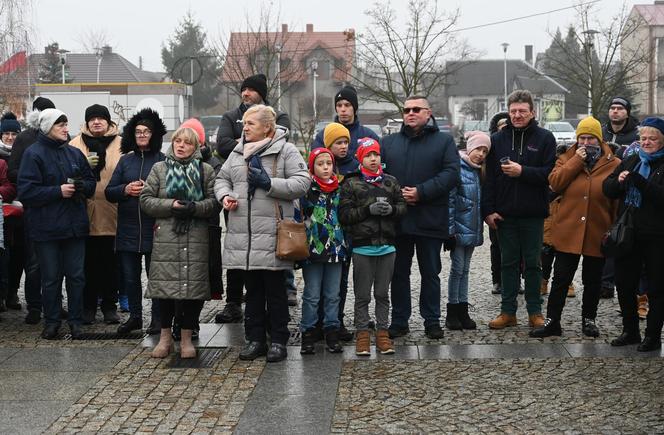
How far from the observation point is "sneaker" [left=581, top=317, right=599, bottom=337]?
839cm

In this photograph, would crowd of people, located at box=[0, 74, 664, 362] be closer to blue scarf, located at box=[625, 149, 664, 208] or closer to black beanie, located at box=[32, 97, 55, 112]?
blue scarf, located at box=[625, 149, 664, 208]

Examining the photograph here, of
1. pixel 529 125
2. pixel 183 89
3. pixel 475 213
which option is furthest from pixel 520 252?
pixel 183 89

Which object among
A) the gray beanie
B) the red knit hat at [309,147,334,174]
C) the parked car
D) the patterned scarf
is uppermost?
the parked car

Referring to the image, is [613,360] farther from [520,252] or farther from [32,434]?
[32,434]

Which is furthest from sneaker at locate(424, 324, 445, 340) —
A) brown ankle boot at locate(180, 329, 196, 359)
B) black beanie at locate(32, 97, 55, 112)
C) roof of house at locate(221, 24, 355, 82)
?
roof of house at locate(221, 24, 355, 82)

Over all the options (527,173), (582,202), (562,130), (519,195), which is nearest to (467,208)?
(519,195)

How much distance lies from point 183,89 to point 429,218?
2601cm

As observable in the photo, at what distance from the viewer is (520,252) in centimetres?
880

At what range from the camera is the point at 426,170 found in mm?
8281

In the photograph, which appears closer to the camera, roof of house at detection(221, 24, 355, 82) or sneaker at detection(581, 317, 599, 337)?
sneaker at detection(581, 317, 599, 337)

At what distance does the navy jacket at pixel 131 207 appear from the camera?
27.7 ft

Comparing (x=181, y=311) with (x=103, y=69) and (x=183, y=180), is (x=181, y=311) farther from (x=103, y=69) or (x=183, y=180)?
(x=103, y=69)

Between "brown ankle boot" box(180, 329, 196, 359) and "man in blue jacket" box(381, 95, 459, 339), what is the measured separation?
1808 millimetres

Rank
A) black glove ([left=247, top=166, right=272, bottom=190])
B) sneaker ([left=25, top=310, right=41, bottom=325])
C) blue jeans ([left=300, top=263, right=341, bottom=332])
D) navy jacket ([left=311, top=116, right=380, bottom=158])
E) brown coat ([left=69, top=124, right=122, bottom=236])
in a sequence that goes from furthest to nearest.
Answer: sneaker ([left=25, top=310, right=41, bottom=325]) < brown coat ([left=69, top=124, right=122, bottom=236]) < navy jacket ([left=311, top=116, right=380, bottom=158]) < blue jeans ([left=300, top=263, right=341, bottom=332]) < black glove ([left=247, top=166, right=272, bottom=190])
